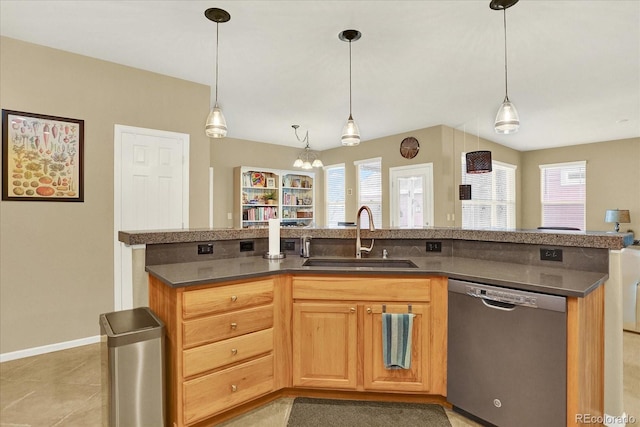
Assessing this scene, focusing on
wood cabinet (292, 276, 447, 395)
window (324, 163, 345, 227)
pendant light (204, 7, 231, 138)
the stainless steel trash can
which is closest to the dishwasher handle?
wood cabinet (292, 276, 447, 395)

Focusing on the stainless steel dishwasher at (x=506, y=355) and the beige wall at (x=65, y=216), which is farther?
the beige wall at (x=65, y=216)

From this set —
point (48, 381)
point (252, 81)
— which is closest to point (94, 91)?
point (252, 81)

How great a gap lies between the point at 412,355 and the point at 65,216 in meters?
3.28

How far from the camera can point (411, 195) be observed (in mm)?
6266

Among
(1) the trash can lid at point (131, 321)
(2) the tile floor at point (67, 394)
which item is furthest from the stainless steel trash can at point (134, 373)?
(2) the tile floor at point (67, 394)

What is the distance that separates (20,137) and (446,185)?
223 inches

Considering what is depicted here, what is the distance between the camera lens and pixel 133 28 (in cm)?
277

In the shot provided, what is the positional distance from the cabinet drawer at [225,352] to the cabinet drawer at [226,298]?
7.5 inches

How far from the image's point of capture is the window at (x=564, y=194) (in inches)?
289

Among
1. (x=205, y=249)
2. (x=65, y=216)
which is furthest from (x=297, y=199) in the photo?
(x=205, y=249)

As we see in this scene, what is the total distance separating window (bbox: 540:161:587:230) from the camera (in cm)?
733

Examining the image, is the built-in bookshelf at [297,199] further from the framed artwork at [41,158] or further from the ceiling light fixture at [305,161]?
the framed artwork at [41,158]

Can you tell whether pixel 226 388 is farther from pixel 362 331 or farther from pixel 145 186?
pixel 145 186

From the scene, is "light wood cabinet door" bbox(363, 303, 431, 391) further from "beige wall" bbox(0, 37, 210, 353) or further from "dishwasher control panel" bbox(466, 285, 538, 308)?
"beige wall" bbox(0, 37, 210, 353)
